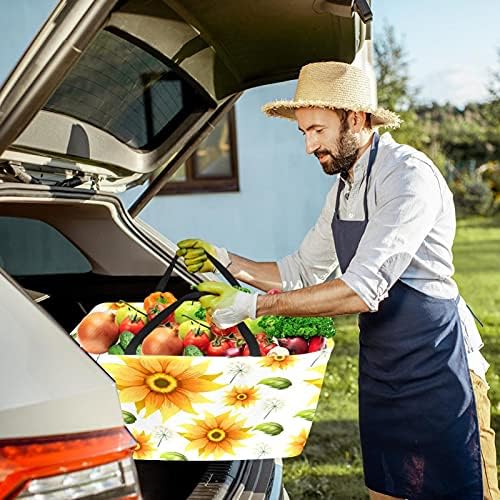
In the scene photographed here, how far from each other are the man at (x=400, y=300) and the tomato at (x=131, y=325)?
1.50 feet

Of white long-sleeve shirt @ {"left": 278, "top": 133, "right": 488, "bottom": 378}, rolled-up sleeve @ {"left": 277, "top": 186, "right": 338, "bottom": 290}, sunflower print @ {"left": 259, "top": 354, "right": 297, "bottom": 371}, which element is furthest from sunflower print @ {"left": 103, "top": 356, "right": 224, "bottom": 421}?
rolled-up sleeve @ {"left": 277, "top": 186, "right": 338, "bottom": 290}

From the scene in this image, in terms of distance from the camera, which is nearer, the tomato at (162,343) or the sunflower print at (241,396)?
the sunflower print at (241,396)

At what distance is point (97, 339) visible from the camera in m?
2.30

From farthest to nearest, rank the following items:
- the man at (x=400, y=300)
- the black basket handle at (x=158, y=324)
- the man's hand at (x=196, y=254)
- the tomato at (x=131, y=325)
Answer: the man's hand at (x=196, y=254)
the man at (x=400, y=300)
the tomato at (x=131, y=325)
the black basket handle at (x=158, y=324)

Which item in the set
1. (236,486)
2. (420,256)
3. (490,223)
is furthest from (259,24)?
(490,223)

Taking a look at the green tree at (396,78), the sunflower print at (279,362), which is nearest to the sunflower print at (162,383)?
the sunflower print at (279,362)

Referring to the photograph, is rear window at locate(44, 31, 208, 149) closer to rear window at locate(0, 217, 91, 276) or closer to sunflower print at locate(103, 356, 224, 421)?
sunflower print at locate(103, 356, 224, 421)

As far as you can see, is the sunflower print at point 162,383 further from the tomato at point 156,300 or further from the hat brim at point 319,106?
the hat brim at point 319,106

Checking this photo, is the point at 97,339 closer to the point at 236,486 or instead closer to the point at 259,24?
the point at 236,486

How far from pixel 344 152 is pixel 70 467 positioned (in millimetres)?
1363

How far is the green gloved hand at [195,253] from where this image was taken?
281cm

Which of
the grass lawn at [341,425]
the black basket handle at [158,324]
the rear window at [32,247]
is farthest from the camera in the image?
the grass lawn at [341,425]

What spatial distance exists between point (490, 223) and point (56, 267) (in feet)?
60.0

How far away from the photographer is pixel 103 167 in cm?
297
